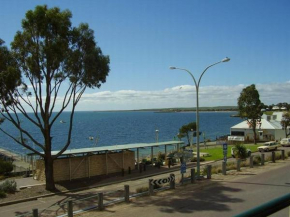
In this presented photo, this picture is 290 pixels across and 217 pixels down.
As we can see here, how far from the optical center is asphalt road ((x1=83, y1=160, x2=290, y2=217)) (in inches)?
527

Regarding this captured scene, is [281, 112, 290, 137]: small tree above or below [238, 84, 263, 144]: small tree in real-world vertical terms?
below

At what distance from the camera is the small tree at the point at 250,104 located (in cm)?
5125

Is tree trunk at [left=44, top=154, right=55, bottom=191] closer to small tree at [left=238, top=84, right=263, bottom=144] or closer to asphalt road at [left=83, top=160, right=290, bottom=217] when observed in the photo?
asphalt road at [left=83, top=160, right=290, bottom=217]

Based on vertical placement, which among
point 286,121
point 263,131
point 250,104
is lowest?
point 263,131

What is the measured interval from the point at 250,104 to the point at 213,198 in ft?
130

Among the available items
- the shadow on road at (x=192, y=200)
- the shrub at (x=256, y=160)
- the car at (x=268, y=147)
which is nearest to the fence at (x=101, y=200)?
the shadow on road at (x=192, y=200)

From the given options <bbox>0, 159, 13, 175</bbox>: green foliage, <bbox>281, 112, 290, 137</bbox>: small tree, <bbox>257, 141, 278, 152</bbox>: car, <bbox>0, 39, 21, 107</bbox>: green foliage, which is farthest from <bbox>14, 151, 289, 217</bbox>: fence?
<bbox>281, 112, 290, 137</bbox>: small tree

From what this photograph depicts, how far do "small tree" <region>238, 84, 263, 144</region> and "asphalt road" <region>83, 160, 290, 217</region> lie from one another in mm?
31352

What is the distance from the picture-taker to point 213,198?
50.9ft

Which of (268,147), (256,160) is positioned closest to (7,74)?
(256,160)

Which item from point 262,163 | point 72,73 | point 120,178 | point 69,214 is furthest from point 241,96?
point 69,214

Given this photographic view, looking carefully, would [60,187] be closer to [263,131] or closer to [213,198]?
[213,198]

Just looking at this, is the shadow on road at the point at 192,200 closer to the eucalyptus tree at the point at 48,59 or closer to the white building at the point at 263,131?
the eucalyptus tree at the point at 48,59

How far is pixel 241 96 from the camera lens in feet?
172
